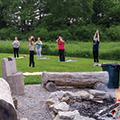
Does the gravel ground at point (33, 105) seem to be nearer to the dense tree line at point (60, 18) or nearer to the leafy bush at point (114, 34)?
the leafy bush at point (114, 34)

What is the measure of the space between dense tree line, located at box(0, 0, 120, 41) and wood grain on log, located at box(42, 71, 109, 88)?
26.1m

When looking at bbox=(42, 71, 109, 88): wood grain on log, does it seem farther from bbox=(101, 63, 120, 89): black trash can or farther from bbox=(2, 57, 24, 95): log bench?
bbox=(2, 57, 24, 95): log bench

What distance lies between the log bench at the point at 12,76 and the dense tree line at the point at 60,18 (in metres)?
26.9

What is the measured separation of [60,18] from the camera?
3481cm

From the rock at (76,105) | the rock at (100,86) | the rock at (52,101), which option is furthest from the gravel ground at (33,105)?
the rock at (100,86)

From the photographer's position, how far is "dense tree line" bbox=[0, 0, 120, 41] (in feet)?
110

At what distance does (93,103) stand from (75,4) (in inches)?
1323

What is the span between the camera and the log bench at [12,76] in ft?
18.7

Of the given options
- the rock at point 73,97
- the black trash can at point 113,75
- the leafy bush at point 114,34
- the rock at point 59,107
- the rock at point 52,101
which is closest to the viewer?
the rock at point 59,107

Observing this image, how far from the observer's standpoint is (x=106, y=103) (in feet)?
18.5

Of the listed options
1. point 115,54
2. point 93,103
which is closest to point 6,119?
point 93,103

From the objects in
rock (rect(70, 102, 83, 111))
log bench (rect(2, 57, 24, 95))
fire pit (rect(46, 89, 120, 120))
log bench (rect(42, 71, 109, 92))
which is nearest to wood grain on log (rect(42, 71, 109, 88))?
log bench (rect(42, 71, 109, 92))

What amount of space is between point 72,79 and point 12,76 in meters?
2.06

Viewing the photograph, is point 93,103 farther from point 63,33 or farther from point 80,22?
point 80,22
